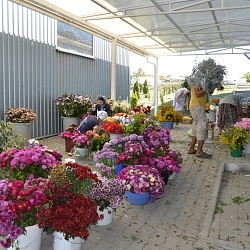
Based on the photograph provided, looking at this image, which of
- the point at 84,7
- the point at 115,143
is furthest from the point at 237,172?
the point at 84,7

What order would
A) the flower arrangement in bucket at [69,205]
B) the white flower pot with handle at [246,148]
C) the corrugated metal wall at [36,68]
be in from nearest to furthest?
the flower arrangement in bucket at [69,205], the white flower pot with handle at [246,148], the corrugated metal wall at [36,68]

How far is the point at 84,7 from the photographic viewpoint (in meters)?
7.33

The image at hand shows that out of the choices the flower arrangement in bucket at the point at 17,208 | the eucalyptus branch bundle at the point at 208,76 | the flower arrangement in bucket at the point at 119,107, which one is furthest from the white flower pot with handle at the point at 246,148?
the flower arrangement in bucket at the point at 17,208

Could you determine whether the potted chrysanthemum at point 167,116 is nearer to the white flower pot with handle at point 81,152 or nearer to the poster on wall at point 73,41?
the poster on wall at point 73,41

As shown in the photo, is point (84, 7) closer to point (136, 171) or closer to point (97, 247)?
point (136, 171)

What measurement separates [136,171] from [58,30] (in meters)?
6.61

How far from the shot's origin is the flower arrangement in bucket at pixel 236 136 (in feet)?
19.9

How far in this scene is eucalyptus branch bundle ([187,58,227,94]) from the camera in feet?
18.3

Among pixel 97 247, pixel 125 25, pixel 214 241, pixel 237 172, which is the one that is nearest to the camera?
pixel 97 247

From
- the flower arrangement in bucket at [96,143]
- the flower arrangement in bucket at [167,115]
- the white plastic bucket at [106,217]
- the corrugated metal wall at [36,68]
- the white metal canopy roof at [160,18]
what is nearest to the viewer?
the white plastic bucket at [106,217]

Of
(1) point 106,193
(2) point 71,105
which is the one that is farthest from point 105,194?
(2) point 71,105

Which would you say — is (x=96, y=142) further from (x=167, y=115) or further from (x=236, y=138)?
(x=167, y=115)

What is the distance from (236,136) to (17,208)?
5.03m

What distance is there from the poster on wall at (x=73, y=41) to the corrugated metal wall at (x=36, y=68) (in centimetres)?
25
